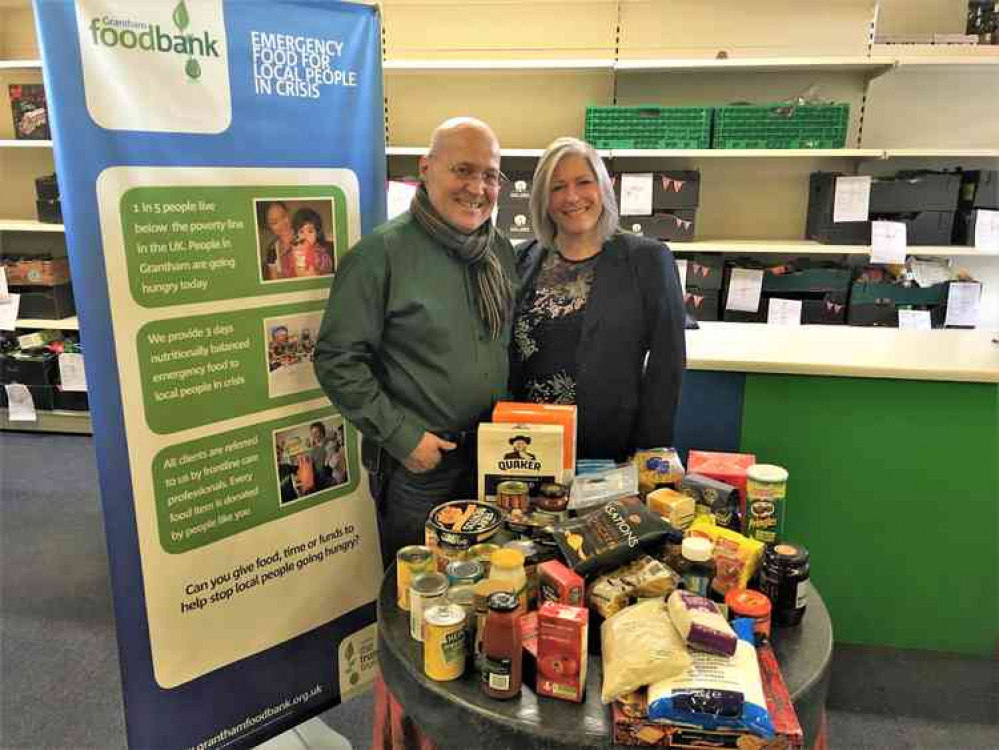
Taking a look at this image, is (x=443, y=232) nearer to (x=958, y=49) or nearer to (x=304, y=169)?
(x=304, y=169)

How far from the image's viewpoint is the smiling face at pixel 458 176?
5.05 ft

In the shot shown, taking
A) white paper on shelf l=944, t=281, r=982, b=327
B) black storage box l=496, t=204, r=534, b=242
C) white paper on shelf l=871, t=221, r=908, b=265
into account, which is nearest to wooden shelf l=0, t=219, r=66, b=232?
black storage box l=496, t=204, r=534, b=242

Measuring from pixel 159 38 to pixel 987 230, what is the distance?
345 cm

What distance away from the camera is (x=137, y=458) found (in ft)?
4.64

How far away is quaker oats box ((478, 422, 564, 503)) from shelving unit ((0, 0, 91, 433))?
3.28m

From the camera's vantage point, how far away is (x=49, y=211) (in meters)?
3.70

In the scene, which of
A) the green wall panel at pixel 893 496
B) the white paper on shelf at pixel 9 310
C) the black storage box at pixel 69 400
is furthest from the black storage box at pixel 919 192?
the white paper on shelf at pixel 9 310

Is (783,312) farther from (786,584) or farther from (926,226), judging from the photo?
(786,584)

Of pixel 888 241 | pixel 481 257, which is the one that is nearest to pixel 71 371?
pixel 481 257

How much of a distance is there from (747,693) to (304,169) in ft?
4.37

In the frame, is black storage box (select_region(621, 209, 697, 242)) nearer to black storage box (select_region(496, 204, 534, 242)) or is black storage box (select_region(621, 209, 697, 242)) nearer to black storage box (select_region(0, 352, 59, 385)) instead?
black storage box (select_region(496, 204, 534, 242))

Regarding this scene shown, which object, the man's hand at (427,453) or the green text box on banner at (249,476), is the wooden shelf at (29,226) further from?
the man's hand at (427,453)

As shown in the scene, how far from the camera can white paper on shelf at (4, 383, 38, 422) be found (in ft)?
12.8

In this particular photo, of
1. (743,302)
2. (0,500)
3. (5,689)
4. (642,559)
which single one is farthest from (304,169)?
(0,500)
